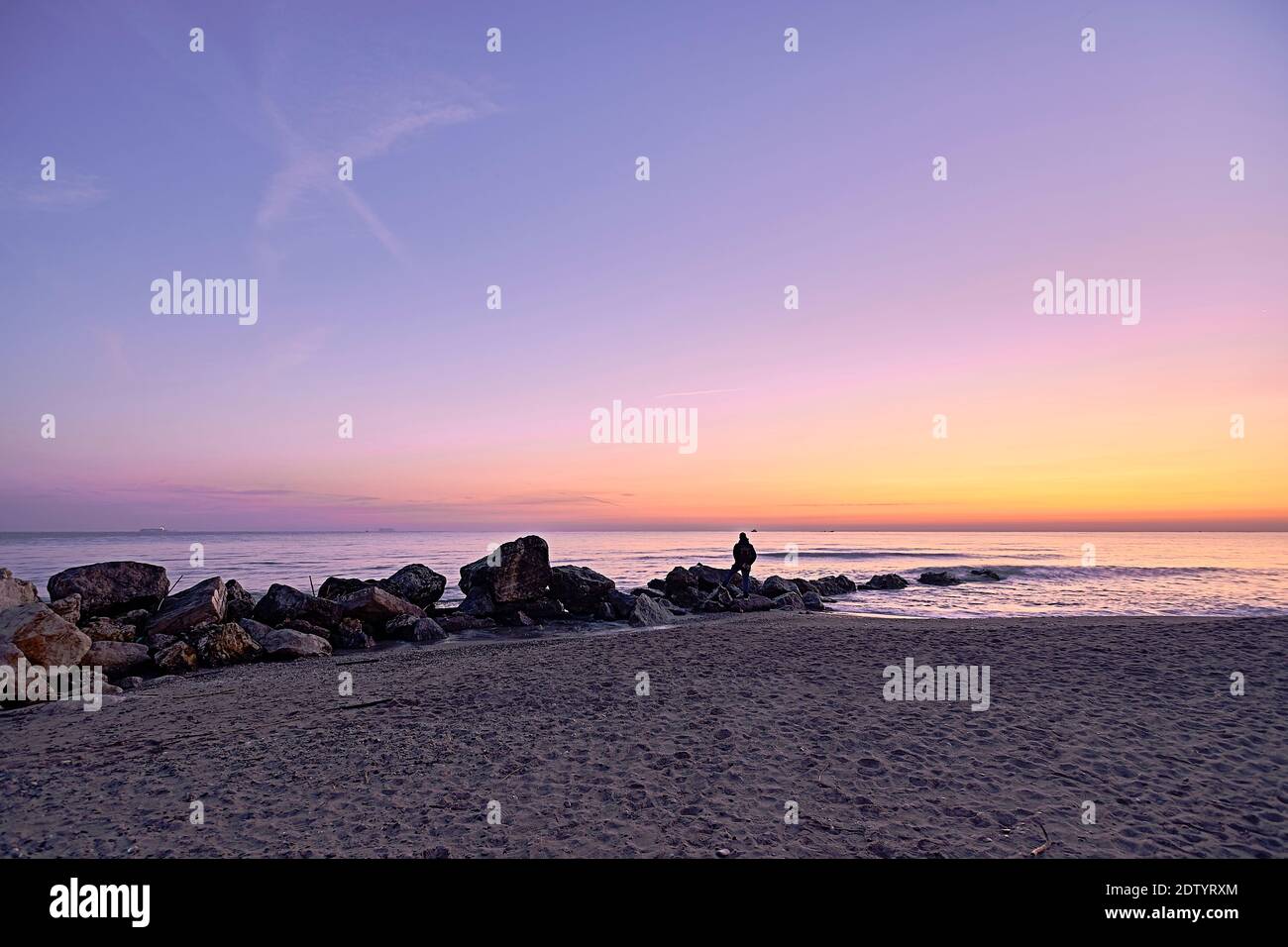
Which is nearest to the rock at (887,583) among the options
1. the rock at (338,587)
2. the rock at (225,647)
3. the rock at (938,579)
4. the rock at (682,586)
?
the rock at (938,579)

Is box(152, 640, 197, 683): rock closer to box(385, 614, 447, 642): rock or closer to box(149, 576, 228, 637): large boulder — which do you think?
→ box(149, 576, 228, 637): large boulder

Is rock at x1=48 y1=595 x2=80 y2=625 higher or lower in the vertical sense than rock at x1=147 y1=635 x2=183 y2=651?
→ higher

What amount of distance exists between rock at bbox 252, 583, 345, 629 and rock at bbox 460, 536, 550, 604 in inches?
233

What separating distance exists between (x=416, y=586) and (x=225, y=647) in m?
9.96

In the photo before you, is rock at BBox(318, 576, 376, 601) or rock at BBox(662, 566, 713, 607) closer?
rock at BBox(318, 576, 376, 601)

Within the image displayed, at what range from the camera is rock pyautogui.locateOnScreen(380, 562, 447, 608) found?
26922 mm

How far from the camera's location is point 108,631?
18.0m

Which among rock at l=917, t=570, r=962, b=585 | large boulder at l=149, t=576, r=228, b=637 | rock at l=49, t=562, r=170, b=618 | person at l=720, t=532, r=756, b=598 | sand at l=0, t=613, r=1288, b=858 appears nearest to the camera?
sand at l=0, t=613, r=1288, b=858

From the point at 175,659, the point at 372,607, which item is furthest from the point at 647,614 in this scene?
the point at 175,659

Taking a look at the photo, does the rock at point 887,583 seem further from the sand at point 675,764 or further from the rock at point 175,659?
the rock at point 175,659

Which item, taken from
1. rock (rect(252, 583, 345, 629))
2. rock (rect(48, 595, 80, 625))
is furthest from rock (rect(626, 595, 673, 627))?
rock (rect(48, 595, 80, 625))

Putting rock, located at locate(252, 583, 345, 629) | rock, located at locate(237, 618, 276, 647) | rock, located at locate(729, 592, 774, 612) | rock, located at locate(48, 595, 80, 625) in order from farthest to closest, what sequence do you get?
rock, located at locate(729, 592, 774, 612), rock, located at locate(252, 583, 345, 629), rock, located at locate(237, 618, 276, 647), rock, located at locate(48, 595, 80, 625)

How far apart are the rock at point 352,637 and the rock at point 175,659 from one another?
3.82m
